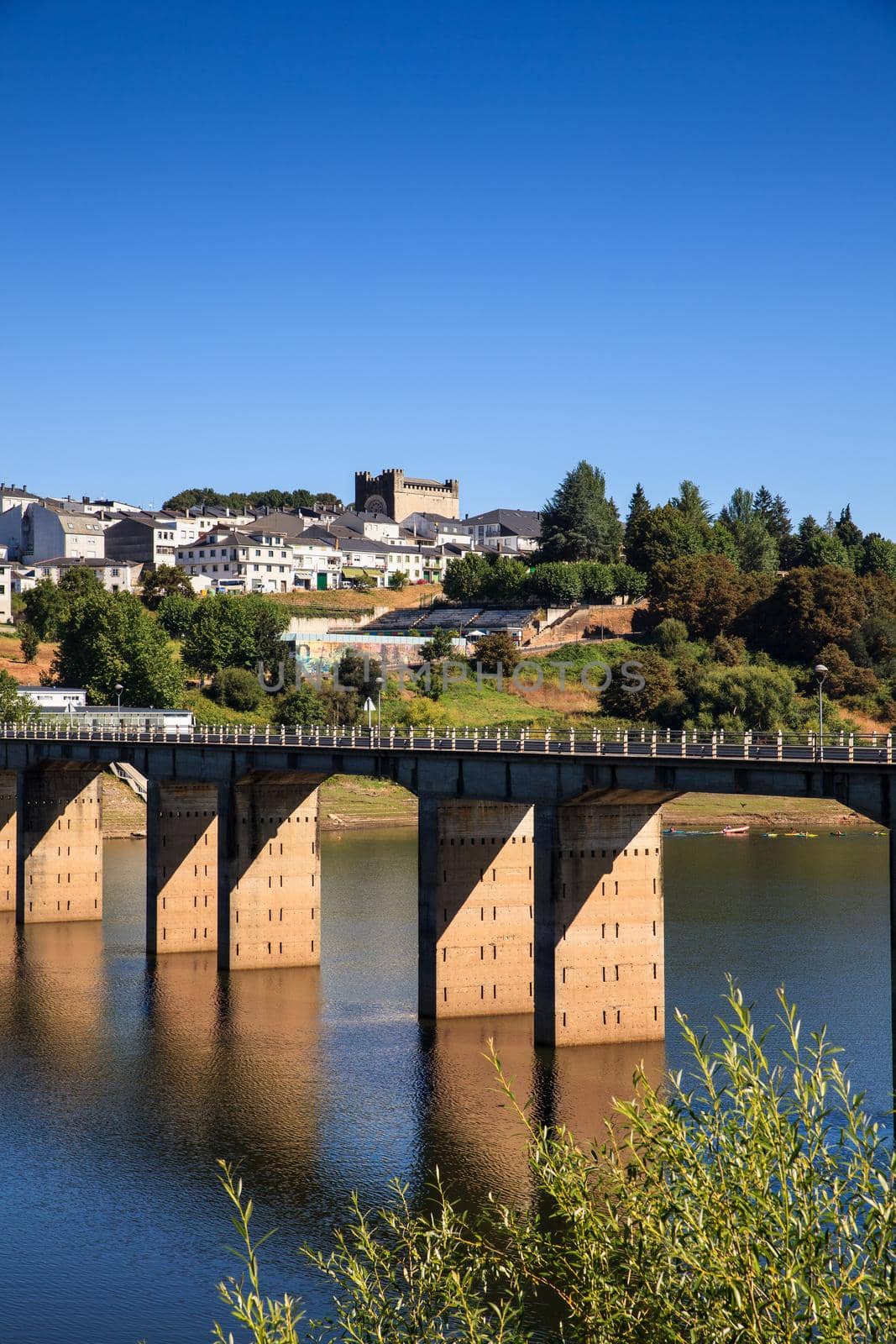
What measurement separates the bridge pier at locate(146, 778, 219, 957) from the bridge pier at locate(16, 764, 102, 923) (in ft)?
40.6

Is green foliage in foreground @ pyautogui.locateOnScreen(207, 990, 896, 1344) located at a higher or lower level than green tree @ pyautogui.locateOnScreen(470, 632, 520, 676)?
lower

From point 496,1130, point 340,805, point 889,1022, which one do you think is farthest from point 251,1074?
point 340,805

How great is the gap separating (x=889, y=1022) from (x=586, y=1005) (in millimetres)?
11895

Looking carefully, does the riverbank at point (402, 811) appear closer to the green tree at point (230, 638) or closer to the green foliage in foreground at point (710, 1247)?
the green tree at point (230, 638)

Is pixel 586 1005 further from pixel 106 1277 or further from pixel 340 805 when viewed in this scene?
pixel 340 805

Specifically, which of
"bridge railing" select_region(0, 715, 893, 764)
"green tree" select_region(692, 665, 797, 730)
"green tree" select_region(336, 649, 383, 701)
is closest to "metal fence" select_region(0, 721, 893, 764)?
"bridge railing" select_region(0, 715, 893, 764)

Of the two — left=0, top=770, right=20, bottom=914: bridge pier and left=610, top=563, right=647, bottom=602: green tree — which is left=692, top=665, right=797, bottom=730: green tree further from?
left=0, top=770, right=20, bottom=914: bridge pier

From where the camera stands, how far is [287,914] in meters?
75.3

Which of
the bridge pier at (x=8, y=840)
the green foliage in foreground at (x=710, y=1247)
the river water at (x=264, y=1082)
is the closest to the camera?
the green foliage in foreground at (x=710, y=1247)

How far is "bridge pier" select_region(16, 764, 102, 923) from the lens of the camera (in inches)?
3556

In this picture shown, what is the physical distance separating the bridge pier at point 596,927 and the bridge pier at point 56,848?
41.9 metres

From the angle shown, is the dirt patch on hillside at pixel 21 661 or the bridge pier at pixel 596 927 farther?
the dirt patch on hillside at pixel 21 661

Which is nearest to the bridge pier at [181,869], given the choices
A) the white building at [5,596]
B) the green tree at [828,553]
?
the white building at [5,596]

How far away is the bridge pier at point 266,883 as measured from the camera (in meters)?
74.6
